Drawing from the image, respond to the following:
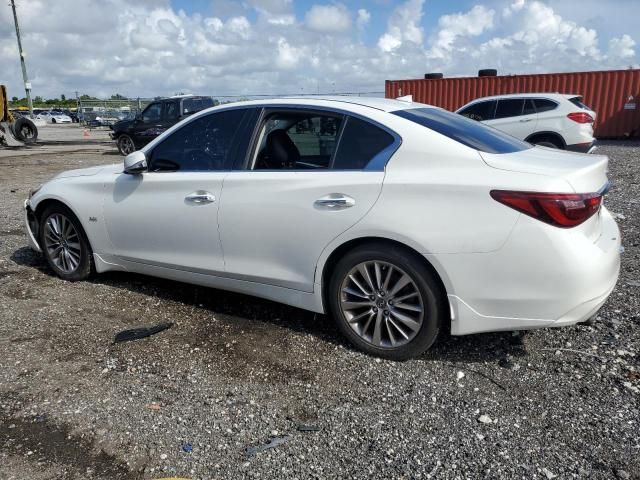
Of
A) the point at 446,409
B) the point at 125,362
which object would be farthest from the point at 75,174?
the point at 446,409

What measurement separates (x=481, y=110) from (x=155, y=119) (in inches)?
385

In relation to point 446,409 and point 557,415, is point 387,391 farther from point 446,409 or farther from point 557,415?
point 557,415

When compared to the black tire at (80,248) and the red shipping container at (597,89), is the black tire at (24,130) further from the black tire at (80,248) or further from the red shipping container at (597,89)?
the black tire at (80,248)

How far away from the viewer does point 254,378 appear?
3.37 m

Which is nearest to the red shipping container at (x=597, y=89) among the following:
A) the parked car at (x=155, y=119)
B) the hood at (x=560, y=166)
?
the parked car at (x=155, y=119)

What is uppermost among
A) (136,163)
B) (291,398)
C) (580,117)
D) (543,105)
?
(543,105)

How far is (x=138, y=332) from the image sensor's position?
3.98 m

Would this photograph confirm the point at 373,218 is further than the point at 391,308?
No

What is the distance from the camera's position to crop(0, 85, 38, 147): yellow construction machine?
2033cm

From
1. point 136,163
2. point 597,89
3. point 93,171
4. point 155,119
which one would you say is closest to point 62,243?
point 93,171

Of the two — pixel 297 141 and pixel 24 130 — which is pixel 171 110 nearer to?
pixel 24 130

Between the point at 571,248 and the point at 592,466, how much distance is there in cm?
107

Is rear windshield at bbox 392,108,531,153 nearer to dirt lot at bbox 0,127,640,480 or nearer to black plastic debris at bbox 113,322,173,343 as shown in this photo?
dirt lot at bbox 0,127,640,480

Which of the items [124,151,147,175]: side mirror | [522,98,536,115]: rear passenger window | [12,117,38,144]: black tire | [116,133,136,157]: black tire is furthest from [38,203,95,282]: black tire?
[12,117,38,144]: black tire
